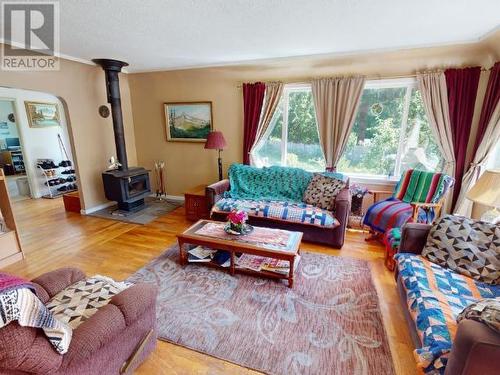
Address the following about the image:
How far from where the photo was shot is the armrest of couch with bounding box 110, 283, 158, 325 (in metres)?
1.36

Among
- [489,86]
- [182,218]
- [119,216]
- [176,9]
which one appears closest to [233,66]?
[176,9]

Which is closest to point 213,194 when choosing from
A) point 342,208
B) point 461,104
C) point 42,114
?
point 342,208

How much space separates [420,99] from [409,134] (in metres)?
0.47

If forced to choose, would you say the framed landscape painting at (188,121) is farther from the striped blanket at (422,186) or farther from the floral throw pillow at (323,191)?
the striped blanket at (422,186)

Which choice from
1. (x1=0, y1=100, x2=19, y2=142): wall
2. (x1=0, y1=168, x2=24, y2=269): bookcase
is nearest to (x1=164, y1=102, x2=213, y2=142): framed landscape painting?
(x1=0, y1=168, x2=24, y2=269): bookcase

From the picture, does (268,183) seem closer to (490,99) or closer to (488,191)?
(488,191)

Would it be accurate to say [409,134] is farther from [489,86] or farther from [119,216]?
[119,216]

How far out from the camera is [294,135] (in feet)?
13.4

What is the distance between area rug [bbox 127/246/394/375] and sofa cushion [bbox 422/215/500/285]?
67cm

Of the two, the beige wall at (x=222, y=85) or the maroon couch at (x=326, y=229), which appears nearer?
the maroon couch at (x=326, y=229)

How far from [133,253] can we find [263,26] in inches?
114

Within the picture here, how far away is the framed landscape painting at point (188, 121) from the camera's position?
4414 millimetres

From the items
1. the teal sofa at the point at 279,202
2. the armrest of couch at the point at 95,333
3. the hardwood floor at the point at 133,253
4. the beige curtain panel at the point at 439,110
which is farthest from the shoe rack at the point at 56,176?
the beige curtain panel at the point at 439,110

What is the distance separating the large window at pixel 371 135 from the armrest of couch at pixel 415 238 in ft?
5.86
